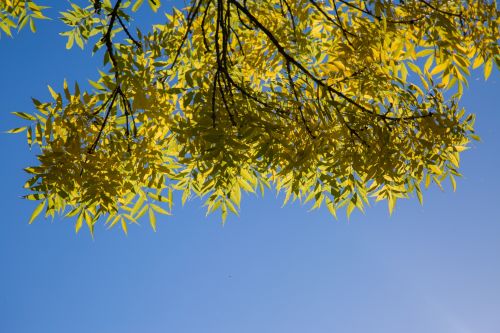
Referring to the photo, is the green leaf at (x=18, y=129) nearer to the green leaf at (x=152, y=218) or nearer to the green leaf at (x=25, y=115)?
the green leaf at (x=25, y=115)

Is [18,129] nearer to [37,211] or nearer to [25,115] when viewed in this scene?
[25,115]

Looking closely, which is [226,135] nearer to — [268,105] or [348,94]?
[268,105]

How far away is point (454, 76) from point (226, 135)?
195 centimetres

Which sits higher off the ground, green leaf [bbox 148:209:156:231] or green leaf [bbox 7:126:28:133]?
green leaf [bbox 7:126:28:133]

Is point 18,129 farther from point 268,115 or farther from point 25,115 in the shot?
point 268,115

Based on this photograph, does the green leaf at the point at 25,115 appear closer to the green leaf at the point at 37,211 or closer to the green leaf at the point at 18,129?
the green leaf at the point at 18,129

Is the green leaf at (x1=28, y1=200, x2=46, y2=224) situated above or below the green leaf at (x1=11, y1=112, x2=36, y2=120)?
below

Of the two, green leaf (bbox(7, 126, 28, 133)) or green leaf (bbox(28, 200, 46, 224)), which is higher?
green leaf (bbox(7, 126, 28, 133))

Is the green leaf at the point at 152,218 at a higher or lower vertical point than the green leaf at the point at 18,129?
lower

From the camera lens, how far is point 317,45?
4.69m

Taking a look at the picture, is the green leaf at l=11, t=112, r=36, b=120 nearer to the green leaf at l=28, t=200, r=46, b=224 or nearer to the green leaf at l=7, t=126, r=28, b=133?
the green leaf at l=7, t=126, r=28, b=133

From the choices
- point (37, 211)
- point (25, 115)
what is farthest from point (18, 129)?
point (37, 211)

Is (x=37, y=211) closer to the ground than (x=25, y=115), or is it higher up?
closer to the ground

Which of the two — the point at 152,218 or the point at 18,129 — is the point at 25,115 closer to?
the point at 18,129
